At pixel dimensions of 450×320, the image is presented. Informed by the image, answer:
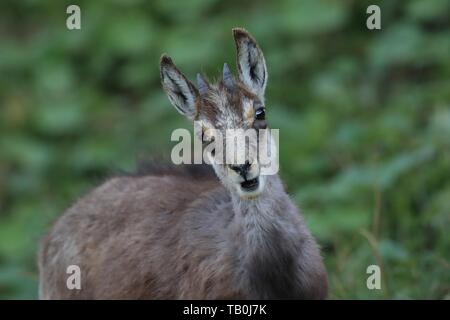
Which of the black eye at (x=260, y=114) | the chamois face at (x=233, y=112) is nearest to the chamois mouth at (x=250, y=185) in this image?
the chamois face at (x=233, y=112)

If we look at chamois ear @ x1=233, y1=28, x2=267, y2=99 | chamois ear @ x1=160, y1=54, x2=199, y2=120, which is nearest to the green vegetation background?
chamois ear @ x1=233, y1=28, x2=267, y2=99

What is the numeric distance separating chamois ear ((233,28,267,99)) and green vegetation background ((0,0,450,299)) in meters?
2.34

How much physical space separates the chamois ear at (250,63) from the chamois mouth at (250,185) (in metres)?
0.61

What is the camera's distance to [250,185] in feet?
19.5

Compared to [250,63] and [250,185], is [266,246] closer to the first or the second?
[250,185]

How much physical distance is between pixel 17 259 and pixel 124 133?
2.83 meters

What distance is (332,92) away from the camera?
1199 cm

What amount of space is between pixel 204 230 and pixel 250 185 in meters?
0.73

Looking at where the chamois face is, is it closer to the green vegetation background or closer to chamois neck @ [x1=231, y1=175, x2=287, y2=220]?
chamois neck @ [x1=231, y1=175, x2=287, y2=220]

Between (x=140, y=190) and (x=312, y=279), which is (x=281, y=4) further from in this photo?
(x=312, y=279)

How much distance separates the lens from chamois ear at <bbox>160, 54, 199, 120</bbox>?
6.17m

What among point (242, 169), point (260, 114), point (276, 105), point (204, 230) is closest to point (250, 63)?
point (260, 114)

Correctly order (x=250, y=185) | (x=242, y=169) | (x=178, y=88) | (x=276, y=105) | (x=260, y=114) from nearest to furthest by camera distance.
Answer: (x=242, y=169)
(x=250, y=185)
(x=260, y=114)
(x=178, y=88)
(x=276, y=105)

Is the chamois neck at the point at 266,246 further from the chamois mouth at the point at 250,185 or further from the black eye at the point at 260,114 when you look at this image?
the black eye at the point at 260,114
